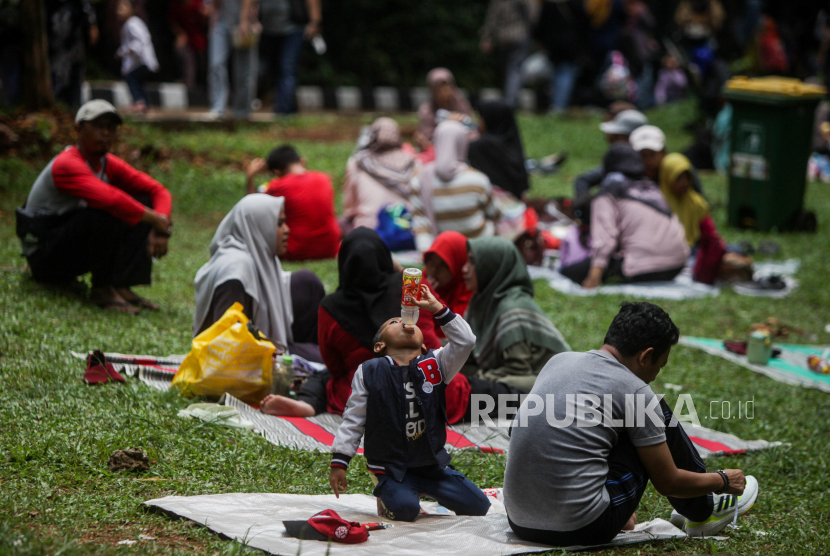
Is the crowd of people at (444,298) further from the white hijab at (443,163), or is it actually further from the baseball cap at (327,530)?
the baseball cap at (327,530)

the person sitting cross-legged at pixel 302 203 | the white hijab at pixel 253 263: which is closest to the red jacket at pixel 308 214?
the person sitting cross-legged at pixel 302 203

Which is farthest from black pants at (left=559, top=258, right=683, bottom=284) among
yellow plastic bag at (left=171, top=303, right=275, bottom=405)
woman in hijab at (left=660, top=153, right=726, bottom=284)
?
yellow plastic bag at (left=171, top=303, right=275, bottom=405)

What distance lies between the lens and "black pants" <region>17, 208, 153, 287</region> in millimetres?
5305

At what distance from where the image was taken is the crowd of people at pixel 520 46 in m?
9.62

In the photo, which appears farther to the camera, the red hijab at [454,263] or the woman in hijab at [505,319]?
the red hijab at [454,263]

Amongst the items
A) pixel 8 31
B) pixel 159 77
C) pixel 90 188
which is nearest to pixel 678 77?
pixel 159 77

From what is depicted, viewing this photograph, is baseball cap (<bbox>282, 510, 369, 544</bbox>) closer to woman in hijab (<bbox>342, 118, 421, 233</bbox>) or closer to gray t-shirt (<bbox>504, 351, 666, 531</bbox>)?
gray t-shirt (<bbox>504, 351, 666, 531</bbox>)

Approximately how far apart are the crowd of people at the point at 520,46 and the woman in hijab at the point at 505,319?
550 cm

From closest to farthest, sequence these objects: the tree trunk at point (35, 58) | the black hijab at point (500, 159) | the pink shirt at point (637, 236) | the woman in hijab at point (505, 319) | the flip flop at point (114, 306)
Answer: the woman in hijab at point (505, 319), the flip flop at point (114, 306), the pink shirt at point (637, 236), the tree trunk at point (35, 58), the black hijab at point (500, 159)

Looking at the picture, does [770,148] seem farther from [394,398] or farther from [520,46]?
[394,398]

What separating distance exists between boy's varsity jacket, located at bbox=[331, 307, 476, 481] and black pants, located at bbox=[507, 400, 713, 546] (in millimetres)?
472

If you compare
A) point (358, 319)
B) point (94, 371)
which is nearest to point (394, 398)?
point (358, 319)

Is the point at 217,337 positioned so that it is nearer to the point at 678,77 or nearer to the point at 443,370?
the point at 443,370

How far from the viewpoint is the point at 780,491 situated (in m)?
3.91
